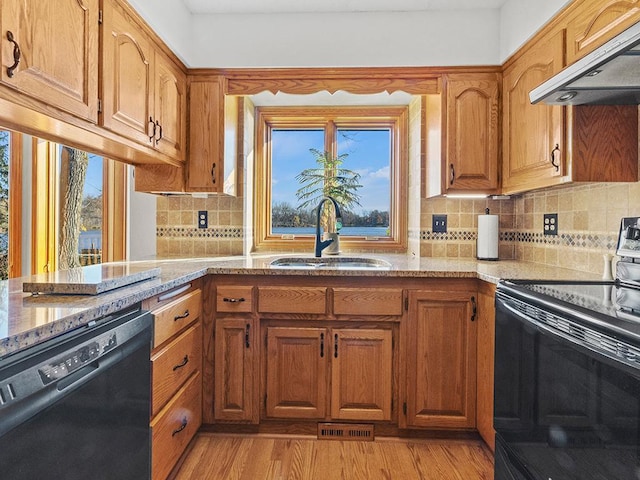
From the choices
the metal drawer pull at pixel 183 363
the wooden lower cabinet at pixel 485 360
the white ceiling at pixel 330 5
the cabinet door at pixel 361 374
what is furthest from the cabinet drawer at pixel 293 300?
the white ceiling at pixel 330 5

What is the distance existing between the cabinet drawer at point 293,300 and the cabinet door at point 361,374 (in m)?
0.17

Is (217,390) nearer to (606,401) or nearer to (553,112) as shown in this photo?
(606,401)

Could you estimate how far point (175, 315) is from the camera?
5.43 ft

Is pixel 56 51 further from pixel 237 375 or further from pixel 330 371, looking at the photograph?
pixel 330 371

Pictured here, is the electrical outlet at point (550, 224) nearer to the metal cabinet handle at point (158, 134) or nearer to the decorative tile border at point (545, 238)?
the decorative tile border at point (545, 238)

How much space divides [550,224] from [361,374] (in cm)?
131

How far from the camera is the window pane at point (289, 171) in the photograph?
3016 millimetres

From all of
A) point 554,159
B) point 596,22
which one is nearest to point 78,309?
point 554,159

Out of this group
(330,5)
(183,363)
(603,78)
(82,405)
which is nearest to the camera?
(82,405)

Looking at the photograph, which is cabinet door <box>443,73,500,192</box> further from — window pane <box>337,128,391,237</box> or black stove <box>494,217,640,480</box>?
black stove <box>494,217,640,480</box>

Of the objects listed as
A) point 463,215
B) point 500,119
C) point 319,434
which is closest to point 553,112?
point 500,119

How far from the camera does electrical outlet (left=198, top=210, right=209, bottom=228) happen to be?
8.91ft

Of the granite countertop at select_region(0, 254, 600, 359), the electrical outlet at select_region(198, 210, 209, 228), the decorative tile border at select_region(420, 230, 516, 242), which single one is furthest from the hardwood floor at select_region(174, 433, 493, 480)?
the electrical outlet at select_region(198, 210, 209, 228)

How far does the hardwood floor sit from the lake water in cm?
142
